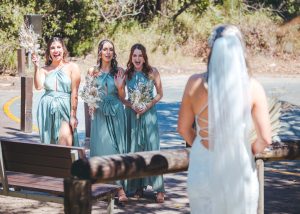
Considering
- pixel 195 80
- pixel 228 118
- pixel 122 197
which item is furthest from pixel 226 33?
pixel 122 197

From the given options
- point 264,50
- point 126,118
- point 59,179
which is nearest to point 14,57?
point 264,50

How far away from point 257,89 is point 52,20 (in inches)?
1106

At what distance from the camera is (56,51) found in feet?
27.3

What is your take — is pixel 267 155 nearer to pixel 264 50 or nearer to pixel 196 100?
pixel 196 100

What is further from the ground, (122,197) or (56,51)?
(56,51)

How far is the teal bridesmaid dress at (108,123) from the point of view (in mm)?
8562

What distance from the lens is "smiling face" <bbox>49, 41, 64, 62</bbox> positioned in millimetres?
8289

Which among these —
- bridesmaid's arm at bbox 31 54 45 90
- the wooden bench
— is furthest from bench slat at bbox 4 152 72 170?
bridesmaid's arm at bbox 31 54 45 90

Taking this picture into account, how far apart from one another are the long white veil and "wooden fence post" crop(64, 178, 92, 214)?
89 centimetres

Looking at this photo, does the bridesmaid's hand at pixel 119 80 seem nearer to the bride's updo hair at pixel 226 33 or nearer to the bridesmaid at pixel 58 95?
the bridesmaid at pixel 58 95

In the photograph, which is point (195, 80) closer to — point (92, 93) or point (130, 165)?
point (130, 165)

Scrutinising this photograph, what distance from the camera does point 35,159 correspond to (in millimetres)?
6414

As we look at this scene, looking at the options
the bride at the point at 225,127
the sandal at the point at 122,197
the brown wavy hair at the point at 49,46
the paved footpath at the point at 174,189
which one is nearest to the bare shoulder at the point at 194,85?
the bride at the point at 225,127

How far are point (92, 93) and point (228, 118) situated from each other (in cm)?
448
